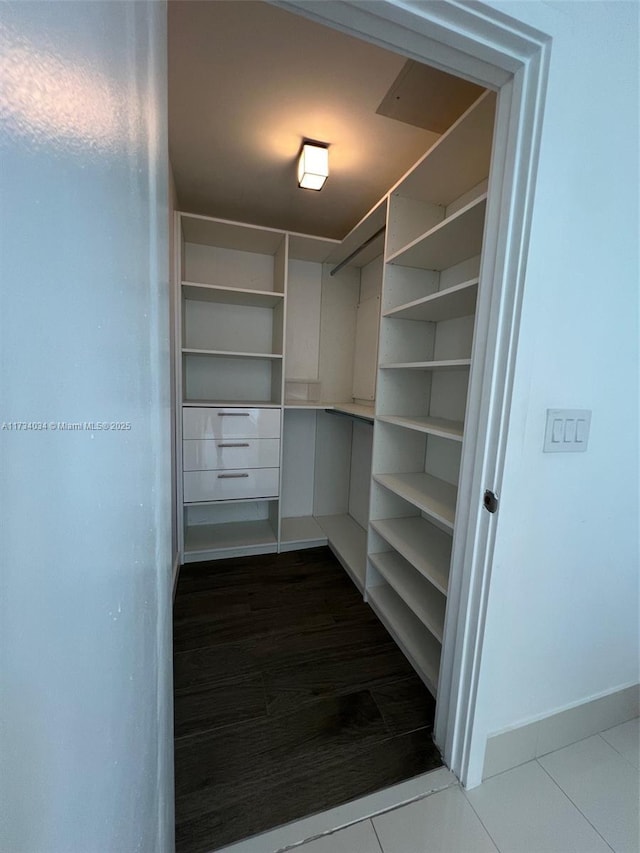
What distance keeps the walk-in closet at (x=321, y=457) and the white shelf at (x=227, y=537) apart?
0.02 metres

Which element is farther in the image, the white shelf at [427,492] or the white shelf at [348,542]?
the white shelf at [348,542]

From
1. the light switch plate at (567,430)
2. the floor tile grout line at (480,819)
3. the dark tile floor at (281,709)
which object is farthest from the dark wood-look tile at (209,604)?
the light switch plate at (567,430)

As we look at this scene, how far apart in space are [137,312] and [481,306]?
90cm

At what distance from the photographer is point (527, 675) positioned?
1.05 m

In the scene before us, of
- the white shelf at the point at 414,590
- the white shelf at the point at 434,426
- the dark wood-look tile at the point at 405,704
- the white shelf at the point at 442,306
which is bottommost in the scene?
the dark wood-look tile at the point at 405,704

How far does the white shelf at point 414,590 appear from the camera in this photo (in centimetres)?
139

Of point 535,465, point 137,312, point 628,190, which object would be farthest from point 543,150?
point 137,312

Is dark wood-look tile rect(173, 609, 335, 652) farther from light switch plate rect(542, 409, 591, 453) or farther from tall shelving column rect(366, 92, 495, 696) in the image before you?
light switch plate rect(542, 409, 591, 453)

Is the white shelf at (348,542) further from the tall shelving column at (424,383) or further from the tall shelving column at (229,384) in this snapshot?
the tall shelving column at (229,384)

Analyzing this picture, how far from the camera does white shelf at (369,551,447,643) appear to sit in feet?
4.56

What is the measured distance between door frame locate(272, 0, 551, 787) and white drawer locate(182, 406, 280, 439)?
141 centimetres

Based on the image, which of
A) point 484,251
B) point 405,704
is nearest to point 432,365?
point 484,251

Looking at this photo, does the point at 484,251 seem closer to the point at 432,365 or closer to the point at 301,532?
the point at 432,365

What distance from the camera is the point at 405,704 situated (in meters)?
1.29
